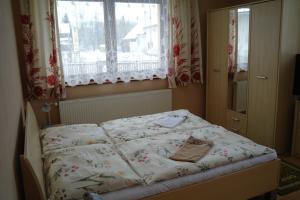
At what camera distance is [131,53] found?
365 cm

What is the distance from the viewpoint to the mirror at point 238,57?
3.41 metres

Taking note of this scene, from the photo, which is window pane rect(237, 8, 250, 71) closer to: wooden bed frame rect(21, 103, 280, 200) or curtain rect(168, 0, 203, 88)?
curtain rect(168, 0, 203, 88)

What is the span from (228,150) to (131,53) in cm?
203

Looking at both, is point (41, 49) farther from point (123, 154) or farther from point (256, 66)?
point (256, 66)

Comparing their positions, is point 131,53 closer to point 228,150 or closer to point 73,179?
point 228,150

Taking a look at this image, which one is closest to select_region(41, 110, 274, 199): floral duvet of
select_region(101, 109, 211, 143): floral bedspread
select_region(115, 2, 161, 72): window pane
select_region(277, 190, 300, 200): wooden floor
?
select_region(101, 109, 211, 143): floral bedspread

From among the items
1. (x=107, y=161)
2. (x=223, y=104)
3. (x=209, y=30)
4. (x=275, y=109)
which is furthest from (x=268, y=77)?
(x=107, y=161)

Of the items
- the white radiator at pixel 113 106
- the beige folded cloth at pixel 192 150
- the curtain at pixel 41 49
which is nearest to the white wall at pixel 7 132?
the beige folded cloth at pixel 192 150

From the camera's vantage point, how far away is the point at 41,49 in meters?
3.20

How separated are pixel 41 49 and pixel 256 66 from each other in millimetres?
2693

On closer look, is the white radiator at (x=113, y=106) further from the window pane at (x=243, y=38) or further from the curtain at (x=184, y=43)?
the window pane at (x=243, y=38)

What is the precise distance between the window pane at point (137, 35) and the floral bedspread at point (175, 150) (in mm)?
1432

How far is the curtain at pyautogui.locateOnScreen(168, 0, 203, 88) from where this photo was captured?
375 centimetres

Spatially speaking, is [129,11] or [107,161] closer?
[107,161]
